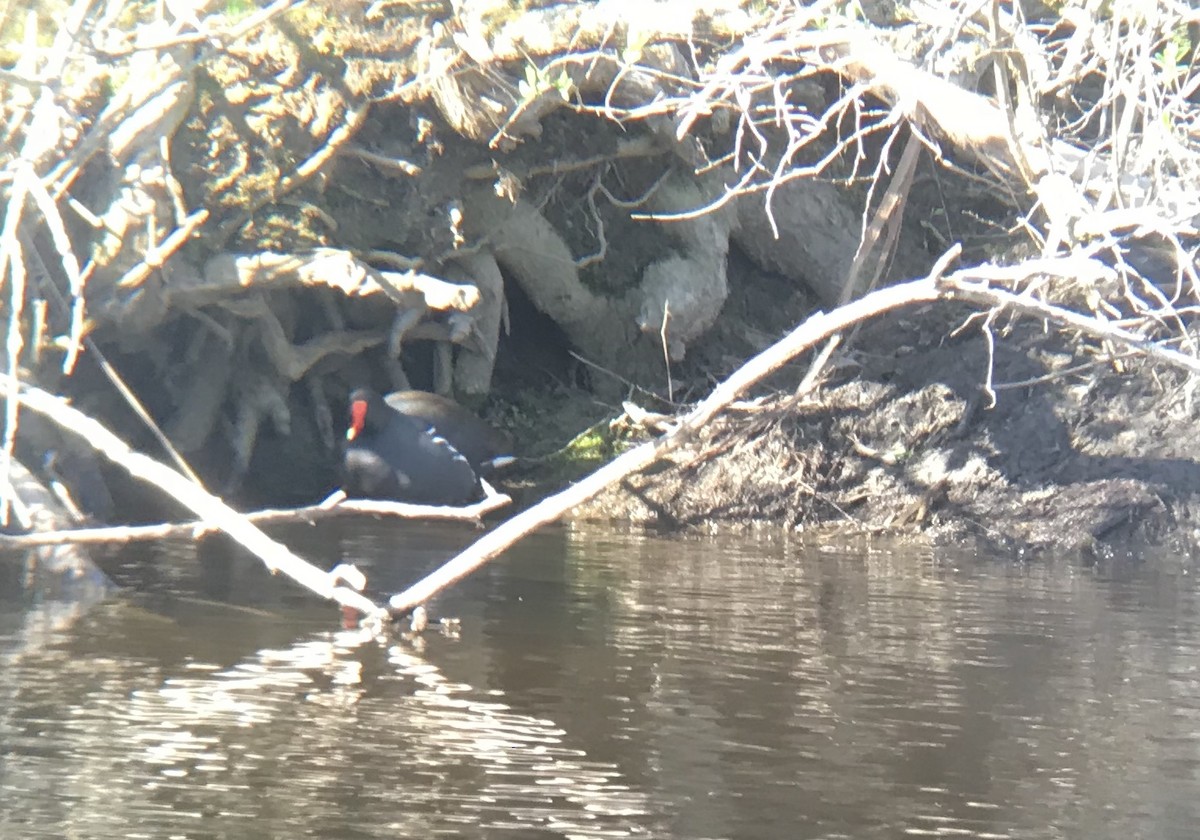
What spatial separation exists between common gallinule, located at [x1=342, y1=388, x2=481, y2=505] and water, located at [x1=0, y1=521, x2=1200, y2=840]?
2204 mm

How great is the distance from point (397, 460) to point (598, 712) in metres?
5.14

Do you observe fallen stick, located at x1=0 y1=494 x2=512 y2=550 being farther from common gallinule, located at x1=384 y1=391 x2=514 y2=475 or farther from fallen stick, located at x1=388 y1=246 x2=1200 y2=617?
common gallinule, located at x1=384 y1=391 x2=514 y2=475

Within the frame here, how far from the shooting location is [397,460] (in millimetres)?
10188

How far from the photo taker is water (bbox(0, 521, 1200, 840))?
425cm

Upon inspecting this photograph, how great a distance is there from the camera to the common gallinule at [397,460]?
10.1 meters

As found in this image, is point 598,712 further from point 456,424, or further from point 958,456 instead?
point 958,456

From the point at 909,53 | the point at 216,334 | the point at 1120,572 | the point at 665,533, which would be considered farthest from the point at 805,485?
the point at 216,334

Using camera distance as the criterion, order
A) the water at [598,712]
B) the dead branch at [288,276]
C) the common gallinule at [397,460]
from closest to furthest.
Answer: the water at [598,712], the dead branch at [288,276], the common gallinule at [397,460]

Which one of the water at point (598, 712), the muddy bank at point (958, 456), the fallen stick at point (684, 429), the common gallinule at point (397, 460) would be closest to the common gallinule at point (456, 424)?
the common gallinule at point (397, 460)

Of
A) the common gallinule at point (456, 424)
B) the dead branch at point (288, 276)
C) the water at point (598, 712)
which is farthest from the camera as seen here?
the common gallinule at point (456, 424)

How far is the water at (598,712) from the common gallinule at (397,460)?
2.20 m

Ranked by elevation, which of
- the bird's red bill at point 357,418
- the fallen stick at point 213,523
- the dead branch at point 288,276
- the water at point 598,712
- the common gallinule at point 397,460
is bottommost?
the water at point 598,712

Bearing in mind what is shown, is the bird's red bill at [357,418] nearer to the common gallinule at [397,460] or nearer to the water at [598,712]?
the common gallinule at [397,460]

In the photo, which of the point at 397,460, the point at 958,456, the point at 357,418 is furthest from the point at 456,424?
the point at 958,456
